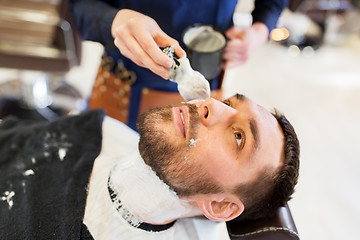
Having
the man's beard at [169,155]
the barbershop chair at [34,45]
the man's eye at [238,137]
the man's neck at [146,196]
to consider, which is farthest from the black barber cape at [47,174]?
the barbershop chair at [34,45]

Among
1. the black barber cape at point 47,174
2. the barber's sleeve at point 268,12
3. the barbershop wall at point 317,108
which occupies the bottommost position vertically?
the barbershop wall at point 317,108

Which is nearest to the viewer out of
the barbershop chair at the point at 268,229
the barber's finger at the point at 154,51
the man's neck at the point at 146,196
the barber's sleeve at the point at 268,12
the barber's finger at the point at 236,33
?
the barber's finger at the point at 154,51

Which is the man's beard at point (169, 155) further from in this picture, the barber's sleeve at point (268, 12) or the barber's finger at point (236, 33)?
the barber's sleeve at point (268, 12)

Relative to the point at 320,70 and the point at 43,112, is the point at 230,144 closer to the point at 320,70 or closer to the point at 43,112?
the point at 43,112

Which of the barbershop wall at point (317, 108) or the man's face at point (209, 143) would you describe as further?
the barbershop wall at point (317, 108)

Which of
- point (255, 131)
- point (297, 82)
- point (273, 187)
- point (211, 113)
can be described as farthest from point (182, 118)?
point (297, 82)

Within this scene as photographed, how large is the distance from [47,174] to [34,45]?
1.13 m

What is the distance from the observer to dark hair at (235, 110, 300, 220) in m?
0.96

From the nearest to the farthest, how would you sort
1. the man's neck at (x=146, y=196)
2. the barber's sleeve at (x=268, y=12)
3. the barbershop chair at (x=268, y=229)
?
the barbershop chair at (x=268, y=229), the man's neck at (x=146, y=196), the barber's sleeve at (x=268, y=12)

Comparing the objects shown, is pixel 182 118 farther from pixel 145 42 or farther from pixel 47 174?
pixel 47 174

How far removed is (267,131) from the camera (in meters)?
0.96

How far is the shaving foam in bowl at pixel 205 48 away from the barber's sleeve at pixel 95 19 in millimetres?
236

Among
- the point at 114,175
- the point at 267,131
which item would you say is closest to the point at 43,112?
the point at 114,175

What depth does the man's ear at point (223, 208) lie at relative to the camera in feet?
3.20
